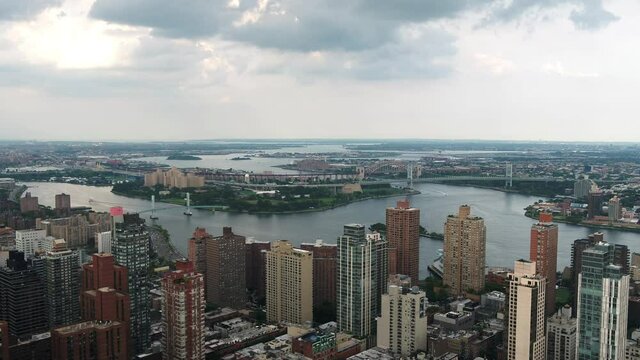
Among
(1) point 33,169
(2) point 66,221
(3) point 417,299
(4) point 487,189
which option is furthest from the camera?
(1) point 33,169

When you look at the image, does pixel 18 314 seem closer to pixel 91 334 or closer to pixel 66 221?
pixel 91 334

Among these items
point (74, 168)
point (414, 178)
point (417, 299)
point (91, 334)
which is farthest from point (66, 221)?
point (74, 168)

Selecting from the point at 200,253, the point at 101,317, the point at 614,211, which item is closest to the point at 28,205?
the point at 200,253

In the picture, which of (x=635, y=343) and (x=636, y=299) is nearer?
(x=635, y=343)

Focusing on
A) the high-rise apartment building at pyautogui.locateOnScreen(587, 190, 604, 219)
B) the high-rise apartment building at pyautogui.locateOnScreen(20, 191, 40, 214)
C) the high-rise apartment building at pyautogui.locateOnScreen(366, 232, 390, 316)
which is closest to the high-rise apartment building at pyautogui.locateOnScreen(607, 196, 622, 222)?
the high-rise apartment building at pyautogui.locateOnScreen(587, 190, 604, 219)

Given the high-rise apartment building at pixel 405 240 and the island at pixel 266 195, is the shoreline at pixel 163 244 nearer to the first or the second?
the high-rise apartment building at pixel 405 240

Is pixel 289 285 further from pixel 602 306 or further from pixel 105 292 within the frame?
pixel 602 306
